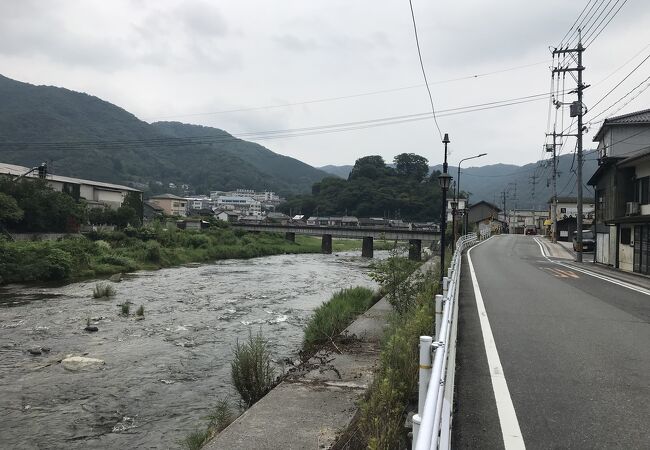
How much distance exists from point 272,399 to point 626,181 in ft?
88.9

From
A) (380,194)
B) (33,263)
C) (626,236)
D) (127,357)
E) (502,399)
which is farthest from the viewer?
(380,194)

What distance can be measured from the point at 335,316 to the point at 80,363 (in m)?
6.60

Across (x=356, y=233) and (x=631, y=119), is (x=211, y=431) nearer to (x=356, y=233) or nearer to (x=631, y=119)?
(x=631, y=119)

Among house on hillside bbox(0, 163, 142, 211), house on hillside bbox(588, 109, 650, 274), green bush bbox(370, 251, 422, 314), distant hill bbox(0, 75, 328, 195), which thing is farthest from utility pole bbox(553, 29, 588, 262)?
distant hill bbox(0, 75, 328, 195)

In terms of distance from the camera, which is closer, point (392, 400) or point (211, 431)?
point (392, 400)

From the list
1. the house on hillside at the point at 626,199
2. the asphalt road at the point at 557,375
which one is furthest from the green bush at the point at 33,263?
the house on hillside at the point at 626,199

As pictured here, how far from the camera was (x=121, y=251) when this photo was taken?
42.1 meters

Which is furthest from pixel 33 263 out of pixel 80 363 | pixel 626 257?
pixel 626 257

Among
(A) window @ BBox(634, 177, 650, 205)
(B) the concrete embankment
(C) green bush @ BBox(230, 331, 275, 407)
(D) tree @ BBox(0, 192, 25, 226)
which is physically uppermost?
(A) window @ BBox(634, 177, 650, 205)

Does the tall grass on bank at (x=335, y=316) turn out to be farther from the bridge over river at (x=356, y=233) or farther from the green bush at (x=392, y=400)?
the bridge over river at (x=356, y=233)

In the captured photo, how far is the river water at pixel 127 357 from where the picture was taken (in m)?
8.18

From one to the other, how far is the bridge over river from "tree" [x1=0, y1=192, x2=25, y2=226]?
122ft

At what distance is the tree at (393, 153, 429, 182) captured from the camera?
146 m

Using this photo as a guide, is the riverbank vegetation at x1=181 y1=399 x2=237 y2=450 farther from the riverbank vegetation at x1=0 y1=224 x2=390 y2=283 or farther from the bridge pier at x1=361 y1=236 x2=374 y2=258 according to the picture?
the bridge pier at x1=361 y1=236 x2=374 y2=258
